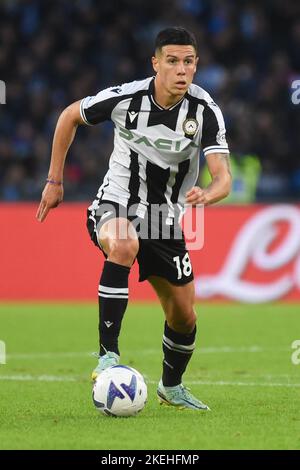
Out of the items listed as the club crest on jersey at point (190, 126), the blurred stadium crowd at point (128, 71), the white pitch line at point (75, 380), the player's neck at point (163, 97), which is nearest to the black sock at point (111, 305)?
the club crest on jersey at point (190, 126)

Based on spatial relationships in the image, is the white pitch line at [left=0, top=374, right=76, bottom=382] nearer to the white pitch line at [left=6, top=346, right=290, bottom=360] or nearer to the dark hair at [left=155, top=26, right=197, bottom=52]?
the white pitch line at [left=6, top=346, right=290, bottom=360]

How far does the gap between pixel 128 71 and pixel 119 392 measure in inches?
501

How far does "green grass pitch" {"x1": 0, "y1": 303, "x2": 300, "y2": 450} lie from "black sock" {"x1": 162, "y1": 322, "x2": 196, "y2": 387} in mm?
205

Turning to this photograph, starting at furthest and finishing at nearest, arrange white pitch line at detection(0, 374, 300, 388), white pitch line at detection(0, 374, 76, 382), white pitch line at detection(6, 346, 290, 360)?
white pitch line at detection(6, 346, 290, 360), white pitch line at detection(0, 374, 76, 382), white pitch line at detection(0, 374, 300, 388)

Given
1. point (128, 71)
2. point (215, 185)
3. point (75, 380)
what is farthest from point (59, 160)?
point (128, 71)

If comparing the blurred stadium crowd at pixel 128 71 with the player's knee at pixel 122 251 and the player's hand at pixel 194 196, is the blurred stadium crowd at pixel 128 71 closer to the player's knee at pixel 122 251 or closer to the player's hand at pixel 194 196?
the player's knee at pixel 122 251

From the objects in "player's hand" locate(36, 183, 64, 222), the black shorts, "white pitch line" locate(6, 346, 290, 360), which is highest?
"player's hand" locate(36, 183, 64, 222)

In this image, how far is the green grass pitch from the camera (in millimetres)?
5215

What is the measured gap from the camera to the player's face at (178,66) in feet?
20.1

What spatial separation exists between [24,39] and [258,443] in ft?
48.8

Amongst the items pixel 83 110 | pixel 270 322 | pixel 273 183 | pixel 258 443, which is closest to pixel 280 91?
pixel 273 183

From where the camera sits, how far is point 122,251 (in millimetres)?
5895

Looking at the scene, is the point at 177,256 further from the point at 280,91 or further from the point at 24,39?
the point at 24,39

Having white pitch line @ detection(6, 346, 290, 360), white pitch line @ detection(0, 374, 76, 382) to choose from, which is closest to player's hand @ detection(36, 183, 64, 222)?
white pitch line @ detection(0, 374, 76, 382)
